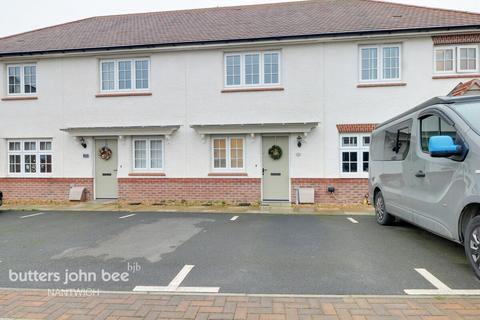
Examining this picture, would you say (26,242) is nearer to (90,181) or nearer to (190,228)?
(190,228)

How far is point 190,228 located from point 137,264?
2.58 metres

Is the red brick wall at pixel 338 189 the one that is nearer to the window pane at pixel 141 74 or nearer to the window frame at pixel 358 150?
the window frame at pixel 358 150

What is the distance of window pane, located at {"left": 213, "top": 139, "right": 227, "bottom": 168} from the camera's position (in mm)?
11578

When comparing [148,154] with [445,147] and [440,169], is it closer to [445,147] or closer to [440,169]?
[440,169]

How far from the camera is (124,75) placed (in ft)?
40.1

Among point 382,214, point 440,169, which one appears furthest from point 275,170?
point 440,169

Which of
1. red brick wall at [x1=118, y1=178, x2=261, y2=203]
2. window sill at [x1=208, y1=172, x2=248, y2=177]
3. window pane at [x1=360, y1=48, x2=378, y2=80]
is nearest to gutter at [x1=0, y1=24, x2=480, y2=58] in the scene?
window pane at [x1=360, y1=48, x2=378, y2=80]

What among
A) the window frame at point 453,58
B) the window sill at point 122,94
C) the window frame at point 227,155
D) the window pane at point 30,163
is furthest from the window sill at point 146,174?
the window frame at point 453,58

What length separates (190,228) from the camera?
7.29m

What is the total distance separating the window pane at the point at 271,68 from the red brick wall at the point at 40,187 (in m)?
7.74

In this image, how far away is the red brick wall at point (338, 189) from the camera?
426 inches

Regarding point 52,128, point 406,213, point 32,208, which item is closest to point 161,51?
point 52,128

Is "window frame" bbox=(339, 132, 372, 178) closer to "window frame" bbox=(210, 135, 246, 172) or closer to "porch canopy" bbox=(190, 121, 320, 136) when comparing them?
"porch canopy" bbox=(190, 121, 320, 136)

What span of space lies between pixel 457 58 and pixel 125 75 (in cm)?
1177
